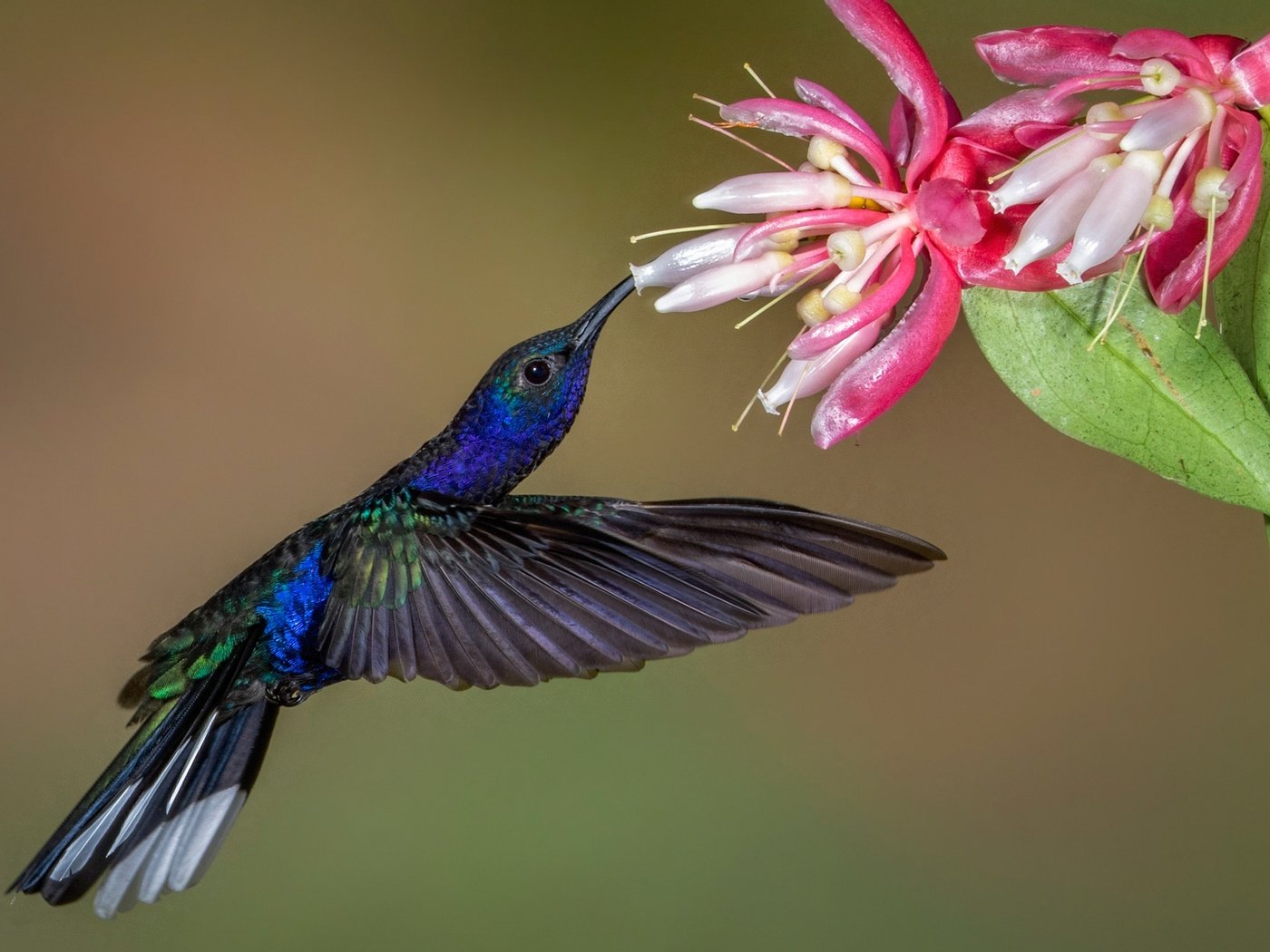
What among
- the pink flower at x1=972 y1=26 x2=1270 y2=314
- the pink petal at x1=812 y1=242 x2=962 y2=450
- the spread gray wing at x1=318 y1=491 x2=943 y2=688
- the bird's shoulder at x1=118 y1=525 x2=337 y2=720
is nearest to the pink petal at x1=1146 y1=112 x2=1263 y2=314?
the pink flower at x1=972 y1=26 x2=1270 y2=314

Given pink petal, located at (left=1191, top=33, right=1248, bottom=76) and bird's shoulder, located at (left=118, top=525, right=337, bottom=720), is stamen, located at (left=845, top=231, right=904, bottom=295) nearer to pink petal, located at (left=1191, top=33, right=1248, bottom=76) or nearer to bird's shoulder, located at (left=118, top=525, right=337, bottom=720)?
pink petal, located at (left=1191, top=33, right=1248, bottom=76)

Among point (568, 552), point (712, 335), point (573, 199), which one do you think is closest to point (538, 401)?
point (568, 552)

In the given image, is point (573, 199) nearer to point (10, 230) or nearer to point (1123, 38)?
point (10, 230)

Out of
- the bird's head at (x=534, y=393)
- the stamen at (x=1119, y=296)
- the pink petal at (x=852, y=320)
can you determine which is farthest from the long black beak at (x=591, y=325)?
the stamen at (x=1119, y=296)

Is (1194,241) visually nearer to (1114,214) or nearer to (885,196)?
(1114,214)

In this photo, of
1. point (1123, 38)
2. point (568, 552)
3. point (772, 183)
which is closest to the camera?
point (1123, 38)

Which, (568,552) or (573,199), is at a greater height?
(573,199)
